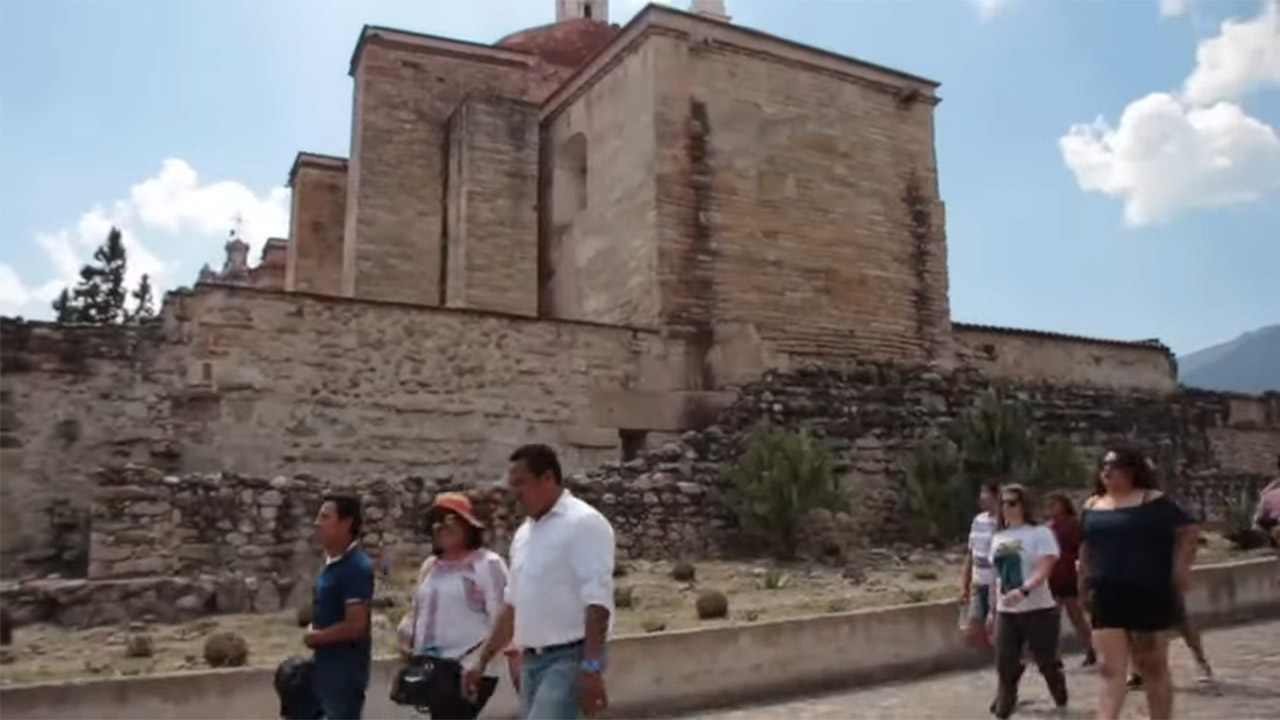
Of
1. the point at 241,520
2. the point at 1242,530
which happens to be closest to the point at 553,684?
the point at 241,520

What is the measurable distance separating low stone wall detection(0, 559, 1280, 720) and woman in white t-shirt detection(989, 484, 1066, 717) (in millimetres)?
1715

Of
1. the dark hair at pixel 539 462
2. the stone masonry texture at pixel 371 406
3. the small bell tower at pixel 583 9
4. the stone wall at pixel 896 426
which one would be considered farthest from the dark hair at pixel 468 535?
the small bell tower at pixel 583 9

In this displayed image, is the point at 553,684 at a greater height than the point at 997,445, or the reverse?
the point at 997,445

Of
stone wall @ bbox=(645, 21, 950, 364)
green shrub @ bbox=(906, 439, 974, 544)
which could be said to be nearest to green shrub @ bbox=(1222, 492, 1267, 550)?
green shrub @ bbox=(906, 439, 974, 544)

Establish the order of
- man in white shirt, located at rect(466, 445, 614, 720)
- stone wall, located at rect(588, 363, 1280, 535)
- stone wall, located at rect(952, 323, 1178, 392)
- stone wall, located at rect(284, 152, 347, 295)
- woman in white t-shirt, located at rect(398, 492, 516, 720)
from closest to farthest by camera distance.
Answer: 1. man in white shirt, located at rect(466, 445, 614, 720)
2. woman in white t-shirt, located at rect(398, 492, 516, 720)
3. stone wall, located at rect(588, 363, 1280, 535)
4. stone wall, located at rect(952, 323, 1178, 392)
5. stone wall, located at rect(284, 152, 347, 295)

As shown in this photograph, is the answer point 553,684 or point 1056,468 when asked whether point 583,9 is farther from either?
point 553,684

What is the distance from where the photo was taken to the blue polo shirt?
15.6 feet

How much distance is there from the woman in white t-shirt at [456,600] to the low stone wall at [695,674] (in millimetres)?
2499

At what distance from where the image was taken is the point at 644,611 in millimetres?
10836

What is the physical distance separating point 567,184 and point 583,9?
8.43 metres

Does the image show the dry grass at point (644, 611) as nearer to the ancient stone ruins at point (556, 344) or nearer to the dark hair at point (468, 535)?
the ancient stone ruins at point (556, 344)

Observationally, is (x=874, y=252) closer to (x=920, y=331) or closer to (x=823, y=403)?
(x=920, y=331)

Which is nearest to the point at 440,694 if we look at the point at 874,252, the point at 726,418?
the point at 726,418

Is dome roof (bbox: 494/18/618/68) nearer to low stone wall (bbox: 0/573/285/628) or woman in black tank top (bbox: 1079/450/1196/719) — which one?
low stone wall (bbox: 0/573/285/628)
